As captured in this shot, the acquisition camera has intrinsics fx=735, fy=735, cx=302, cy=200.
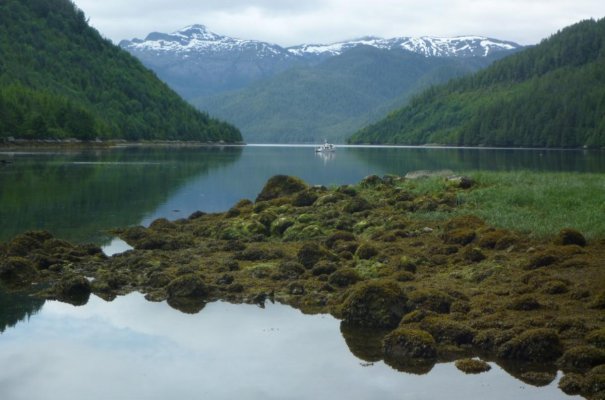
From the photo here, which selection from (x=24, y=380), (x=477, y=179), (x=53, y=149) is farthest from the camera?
(x=53, y=149)

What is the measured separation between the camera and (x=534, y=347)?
19438 millimetres

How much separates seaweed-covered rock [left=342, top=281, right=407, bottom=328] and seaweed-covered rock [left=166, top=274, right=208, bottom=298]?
635 centimetres

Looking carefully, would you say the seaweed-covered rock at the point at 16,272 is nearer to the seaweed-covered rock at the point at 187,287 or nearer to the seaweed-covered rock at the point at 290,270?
the seaweed-covered rock at the point at 187,287

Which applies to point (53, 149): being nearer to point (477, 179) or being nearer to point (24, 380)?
point (477, 179)

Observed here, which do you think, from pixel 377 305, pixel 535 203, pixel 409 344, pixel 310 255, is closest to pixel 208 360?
pixel 377 305

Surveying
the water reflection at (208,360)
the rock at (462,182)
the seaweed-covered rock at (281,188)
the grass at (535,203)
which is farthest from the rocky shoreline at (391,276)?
the seaweed-covered rock at (281,188)

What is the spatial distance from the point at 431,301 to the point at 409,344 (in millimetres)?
3119

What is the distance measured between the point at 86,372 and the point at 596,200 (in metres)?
26.7

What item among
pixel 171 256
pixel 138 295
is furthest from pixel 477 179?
pixel 138 295

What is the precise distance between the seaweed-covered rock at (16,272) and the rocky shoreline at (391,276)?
0.06 meters

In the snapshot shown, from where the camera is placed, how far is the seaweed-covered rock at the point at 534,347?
1930cm

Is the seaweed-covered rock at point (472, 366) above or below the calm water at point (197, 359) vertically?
above

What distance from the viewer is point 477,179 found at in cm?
4809

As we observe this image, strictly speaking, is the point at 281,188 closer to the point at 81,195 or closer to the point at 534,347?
the point at 81,195
